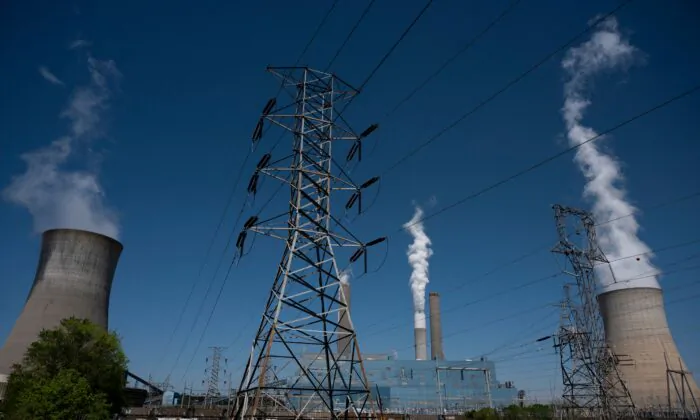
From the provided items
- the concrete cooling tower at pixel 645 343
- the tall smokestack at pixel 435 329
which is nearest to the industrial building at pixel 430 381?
the tall smokestack at pixel 435 329

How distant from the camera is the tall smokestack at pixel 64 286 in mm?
30547

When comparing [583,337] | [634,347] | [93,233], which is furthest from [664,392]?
[93,233]

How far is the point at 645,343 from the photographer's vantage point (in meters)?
37.8

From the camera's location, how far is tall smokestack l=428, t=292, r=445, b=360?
72.8 m

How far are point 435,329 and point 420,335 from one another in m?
5.29

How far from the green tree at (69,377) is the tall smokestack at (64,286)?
10.3m

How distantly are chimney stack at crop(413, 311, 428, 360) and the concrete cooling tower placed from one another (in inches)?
1583

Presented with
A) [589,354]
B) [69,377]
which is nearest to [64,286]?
[69,377]

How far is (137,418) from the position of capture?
29.2m

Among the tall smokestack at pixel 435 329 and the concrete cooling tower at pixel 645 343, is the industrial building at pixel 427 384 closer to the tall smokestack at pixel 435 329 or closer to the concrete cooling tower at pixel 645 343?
the tall smokestack at pixel 435 329

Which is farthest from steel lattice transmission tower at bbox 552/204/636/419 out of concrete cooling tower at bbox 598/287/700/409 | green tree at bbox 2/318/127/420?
green tree at bbox 2/318/127/420

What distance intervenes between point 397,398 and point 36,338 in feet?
184

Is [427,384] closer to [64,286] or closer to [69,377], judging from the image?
[64,286]

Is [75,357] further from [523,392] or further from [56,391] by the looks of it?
[523,392]
